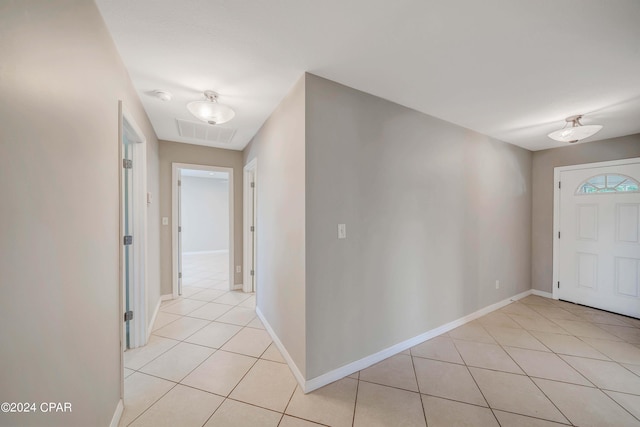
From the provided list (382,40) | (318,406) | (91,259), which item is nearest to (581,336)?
(318,406)

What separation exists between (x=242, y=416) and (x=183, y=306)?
2.30 m

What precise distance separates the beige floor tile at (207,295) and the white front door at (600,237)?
5.55m

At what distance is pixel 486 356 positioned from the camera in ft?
7.30

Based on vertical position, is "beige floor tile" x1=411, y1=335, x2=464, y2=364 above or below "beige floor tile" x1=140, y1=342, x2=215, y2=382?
below

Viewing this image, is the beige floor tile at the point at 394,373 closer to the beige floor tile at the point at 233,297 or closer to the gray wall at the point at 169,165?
the beige floor tile at the point at 233,297

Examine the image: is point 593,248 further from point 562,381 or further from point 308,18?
point 308,18

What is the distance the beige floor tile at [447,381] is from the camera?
68.3 inches

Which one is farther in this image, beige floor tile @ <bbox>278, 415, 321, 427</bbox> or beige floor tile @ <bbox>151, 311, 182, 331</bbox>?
beige floor tile @ <bbox>151, 311, 182, 331</bbox>

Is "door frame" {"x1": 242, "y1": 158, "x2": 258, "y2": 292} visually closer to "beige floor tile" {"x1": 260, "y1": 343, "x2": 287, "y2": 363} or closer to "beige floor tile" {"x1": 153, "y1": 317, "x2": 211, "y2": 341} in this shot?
"beige floor tile" {"x1": 153, "y1": 317, "x2": 211, "y2": 341}

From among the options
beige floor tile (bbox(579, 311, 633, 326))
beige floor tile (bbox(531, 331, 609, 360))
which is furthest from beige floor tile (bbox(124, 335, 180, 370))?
beige floor tile (bbox(579, 311, 633, 326))

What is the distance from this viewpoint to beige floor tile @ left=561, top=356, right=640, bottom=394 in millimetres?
1824

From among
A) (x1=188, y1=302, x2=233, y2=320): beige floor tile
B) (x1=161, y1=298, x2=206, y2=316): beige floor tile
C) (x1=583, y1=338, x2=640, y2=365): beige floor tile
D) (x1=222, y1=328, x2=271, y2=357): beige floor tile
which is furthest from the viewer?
(x1=161, y1=298, x2=206, y2=316): beige floor tile

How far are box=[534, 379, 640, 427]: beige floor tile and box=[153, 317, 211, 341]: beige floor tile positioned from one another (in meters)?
3.32

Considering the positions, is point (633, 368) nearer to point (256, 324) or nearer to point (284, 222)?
point (284, 222)
